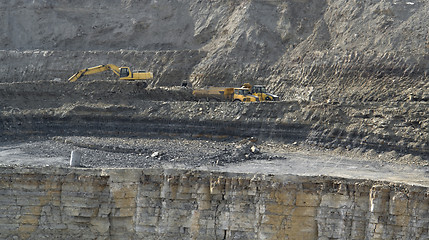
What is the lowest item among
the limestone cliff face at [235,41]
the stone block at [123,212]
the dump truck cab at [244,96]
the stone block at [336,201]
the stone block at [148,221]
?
the stone block at [148,221]

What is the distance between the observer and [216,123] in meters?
20.7

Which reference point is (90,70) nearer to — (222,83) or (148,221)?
(222,83)

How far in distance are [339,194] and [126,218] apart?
4.81 meters

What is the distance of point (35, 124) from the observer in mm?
22016

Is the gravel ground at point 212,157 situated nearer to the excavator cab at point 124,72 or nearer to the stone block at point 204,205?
the stone block at point 204,205

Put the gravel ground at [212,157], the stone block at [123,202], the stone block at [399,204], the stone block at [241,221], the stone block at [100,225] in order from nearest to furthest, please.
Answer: the stone block at [399,204] < the stone block at [241,221] < the stone block at [123,202] < the stone block at [100,225] < the gravel ground at [212,157]

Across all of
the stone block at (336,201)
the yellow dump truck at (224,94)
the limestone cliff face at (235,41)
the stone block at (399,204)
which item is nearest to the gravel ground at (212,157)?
the stone block at (399,204)

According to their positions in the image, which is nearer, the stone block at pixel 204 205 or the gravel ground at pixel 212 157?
the stone block at pixel 204 205

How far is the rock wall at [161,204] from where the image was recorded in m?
11.9

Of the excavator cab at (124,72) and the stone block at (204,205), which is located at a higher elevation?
the excavator cab at (124,72)

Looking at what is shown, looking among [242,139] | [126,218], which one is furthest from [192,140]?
[126,218]

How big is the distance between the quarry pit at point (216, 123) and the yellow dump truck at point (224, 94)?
0.54 meters

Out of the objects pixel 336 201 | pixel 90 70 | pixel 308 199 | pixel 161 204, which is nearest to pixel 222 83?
pixel 90 70

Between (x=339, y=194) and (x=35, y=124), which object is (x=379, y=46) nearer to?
(x=339, y=194)
